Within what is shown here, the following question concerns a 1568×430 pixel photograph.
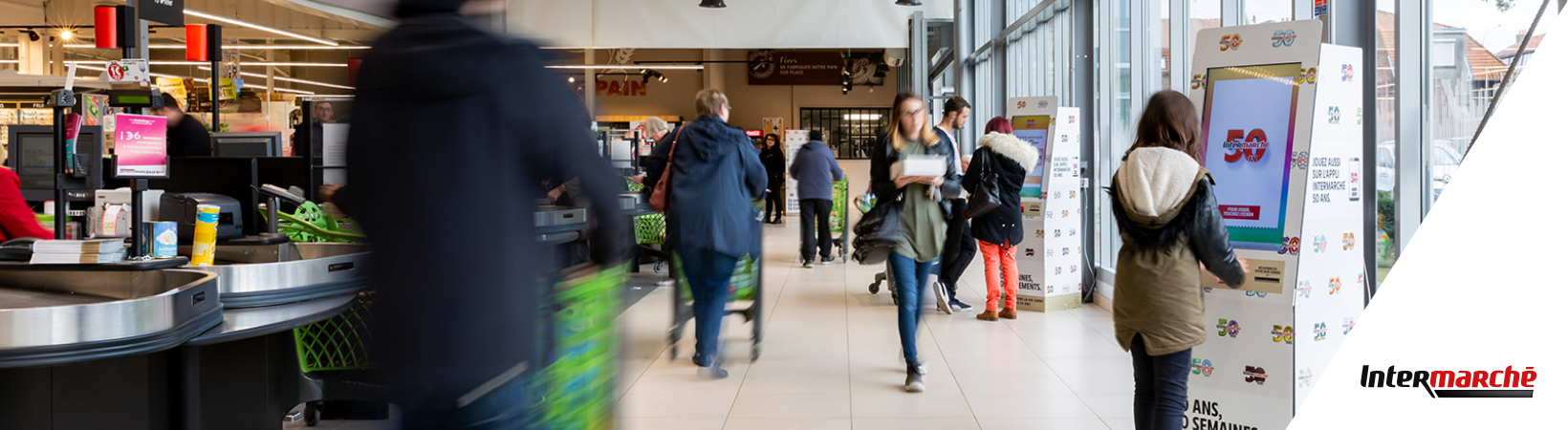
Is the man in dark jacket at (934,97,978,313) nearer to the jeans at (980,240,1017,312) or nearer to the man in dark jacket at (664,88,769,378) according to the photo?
the jeans at (980,240,1017,312)

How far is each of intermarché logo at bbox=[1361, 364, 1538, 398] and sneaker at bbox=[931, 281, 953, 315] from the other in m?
3.99

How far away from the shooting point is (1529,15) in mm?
3252

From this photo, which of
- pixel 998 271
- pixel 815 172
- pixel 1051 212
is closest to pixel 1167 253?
pixel 998 271

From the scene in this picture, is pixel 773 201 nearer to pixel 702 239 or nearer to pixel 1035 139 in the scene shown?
pixel 1035 139

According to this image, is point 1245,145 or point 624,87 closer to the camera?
point 1245,145

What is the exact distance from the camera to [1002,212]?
643cm

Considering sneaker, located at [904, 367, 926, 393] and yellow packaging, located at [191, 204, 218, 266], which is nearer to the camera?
yellow packaging, located at [191, 204, 218, 266]

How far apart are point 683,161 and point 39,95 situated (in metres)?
13.4

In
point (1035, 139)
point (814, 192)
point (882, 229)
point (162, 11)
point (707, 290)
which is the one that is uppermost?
point (162, 11)

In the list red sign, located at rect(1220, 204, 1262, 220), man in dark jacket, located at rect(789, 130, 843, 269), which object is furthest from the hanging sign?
man in dark jacket, located at rect(789, 130, 843, 269)

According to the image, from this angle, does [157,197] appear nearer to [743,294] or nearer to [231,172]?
[231,172]

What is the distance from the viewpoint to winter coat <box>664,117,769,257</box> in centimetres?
466

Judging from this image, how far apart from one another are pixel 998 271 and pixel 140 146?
4.97 meters

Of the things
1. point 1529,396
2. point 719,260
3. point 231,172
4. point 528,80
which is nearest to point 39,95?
point 231,172
